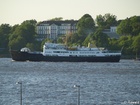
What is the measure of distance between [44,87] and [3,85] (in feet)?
14.4

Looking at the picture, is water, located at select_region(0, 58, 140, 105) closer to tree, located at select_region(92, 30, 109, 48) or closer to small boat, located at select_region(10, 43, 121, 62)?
small boat, located at select_region(10, 43, 121, 62)

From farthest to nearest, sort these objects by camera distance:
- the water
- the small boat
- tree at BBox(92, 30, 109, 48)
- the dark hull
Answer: tree at BBox(92, 30, 109, 48) < the small boat < the dark hull < the water

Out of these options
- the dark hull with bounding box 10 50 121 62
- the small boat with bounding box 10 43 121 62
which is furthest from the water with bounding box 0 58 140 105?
the small boat with bounding box 10 43 121 62

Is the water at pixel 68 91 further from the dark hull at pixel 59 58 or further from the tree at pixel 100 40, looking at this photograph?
the tree at pixel 100 40

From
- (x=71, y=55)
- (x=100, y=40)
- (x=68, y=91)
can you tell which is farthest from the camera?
(x=100, y=40)

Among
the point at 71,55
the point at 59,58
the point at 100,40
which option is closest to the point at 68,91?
the point at 59,58

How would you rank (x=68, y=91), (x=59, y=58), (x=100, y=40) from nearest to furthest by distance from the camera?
(x=68, y=91) < (x=59, y=58) < (x=100, y=40)

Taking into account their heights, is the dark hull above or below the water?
above

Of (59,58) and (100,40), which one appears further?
(100,40)

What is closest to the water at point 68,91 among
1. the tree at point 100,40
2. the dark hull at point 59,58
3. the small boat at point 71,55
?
the dark hull at point 59,58

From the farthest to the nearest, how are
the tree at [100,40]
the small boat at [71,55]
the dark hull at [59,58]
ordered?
the tree at [100,40] → the small boat at [71,55] → the dark hull at [59,58]

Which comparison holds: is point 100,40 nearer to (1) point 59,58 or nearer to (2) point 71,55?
(2) point 71,55

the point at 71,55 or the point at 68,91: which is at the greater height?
the point at 71,55

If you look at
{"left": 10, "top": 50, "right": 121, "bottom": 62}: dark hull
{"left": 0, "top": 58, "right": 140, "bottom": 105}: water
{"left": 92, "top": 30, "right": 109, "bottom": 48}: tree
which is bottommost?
{"left": 0, "top": 58, "right": 140, "bottom": 105}: water
